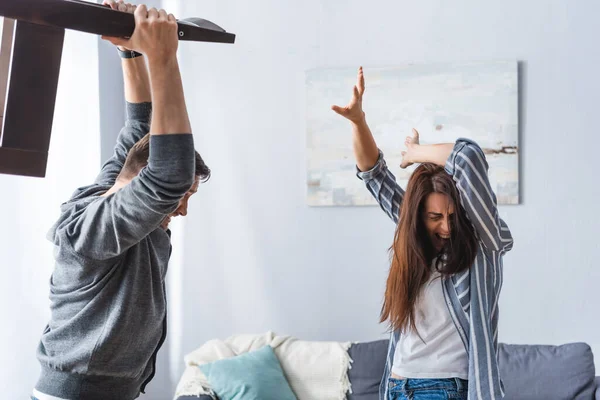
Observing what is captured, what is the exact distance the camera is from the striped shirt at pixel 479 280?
171 cm

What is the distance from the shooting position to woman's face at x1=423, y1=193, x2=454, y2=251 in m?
1.83

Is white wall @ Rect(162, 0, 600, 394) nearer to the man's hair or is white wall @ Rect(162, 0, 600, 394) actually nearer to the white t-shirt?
the white t-shirt

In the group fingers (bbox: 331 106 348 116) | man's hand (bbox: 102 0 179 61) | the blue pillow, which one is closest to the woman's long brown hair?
fingers (bbox: 331 106 348 116)

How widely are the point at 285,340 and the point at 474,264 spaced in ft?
5.45

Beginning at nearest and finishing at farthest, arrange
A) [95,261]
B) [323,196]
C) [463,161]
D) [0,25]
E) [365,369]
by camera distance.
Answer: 1. [0,25]
2. [95,261]
3. [463,161]
4. [365,369]
5. [323,196]

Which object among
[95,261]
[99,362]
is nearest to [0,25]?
[95,261]

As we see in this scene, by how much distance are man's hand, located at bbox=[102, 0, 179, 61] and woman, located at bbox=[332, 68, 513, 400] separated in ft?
2.57

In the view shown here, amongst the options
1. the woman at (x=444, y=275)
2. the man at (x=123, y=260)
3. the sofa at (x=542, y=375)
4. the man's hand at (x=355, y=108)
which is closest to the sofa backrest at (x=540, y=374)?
the sofa at (x=542, y=375)

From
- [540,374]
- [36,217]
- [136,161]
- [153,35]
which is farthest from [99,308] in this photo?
[540,374]

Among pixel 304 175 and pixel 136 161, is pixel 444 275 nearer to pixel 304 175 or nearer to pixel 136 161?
pixel 136 161

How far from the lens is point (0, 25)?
93 cm

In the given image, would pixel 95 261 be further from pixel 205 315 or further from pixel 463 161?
pixel 205 315

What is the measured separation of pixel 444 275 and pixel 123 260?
92 cm

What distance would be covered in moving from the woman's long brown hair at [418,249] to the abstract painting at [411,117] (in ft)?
4.65
